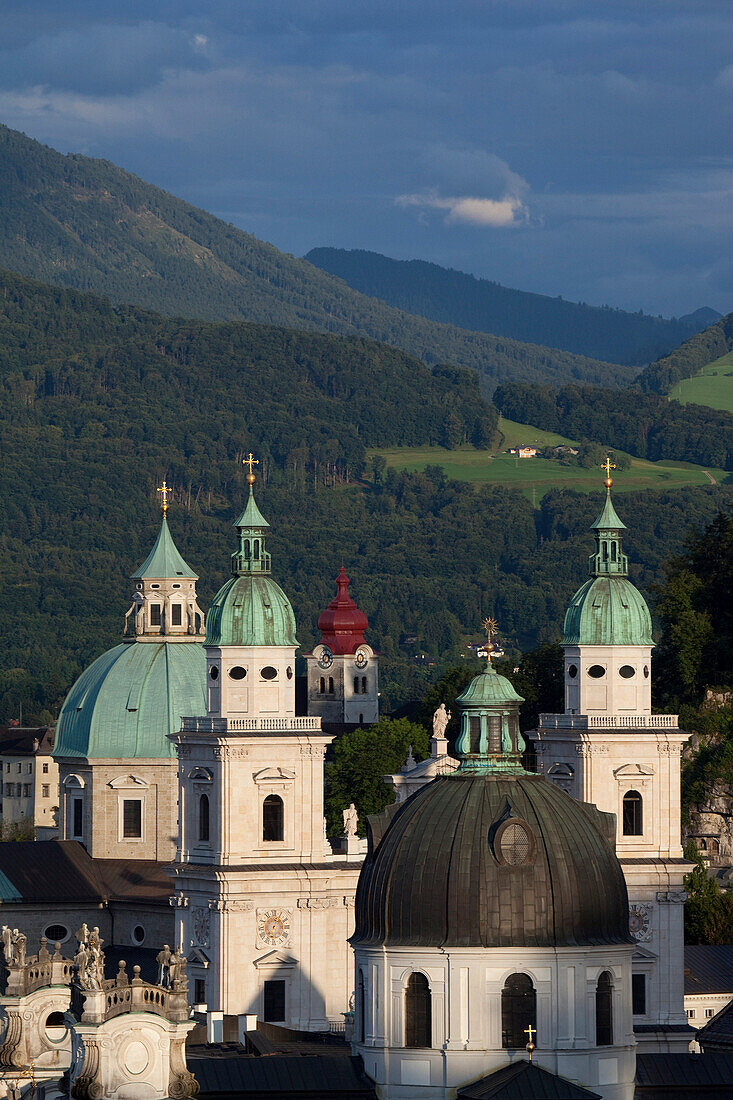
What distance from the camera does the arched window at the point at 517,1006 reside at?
7244cm

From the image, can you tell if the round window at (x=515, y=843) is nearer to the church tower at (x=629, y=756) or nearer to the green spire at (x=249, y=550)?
the church tower at (x=629, y=756)

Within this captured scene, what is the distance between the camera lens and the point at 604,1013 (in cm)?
7356

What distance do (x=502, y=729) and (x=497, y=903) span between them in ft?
22.1

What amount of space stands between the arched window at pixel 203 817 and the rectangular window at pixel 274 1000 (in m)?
5.87

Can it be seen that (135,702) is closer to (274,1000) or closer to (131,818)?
(131,818)

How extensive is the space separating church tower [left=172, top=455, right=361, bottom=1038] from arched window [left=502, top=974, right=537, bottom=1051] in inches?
1328

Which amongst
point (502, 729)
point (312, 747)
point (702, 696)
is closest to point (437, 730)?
point (312, 747)

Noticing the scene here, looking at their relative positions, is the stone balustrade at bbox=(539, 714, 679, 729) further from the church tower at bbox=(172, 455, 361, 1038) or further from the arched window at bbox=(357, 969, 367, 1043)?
the arched window at bbox=(357, 969, 367, 1043)

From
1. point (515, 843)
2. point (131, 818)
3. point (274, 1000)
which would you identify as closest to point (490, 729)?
point (515, 843)

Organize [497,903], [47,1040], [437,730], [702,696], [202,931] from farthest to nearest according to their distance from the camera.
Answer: [702,696] < [437,730] < [202,931] < [47,1040] < [497,903]

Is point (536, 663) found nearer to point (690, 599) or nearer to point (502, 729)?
point (690, 599)

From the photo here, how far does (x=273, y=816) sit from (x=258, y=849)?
1352mm

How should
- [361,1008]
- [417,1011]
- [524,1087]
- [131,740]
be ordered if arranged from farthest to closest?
1. [131,740]
2. [361,1008]
3. [417,1011]
4. [524,1087]

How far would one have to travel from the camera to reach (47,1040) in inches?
3054
